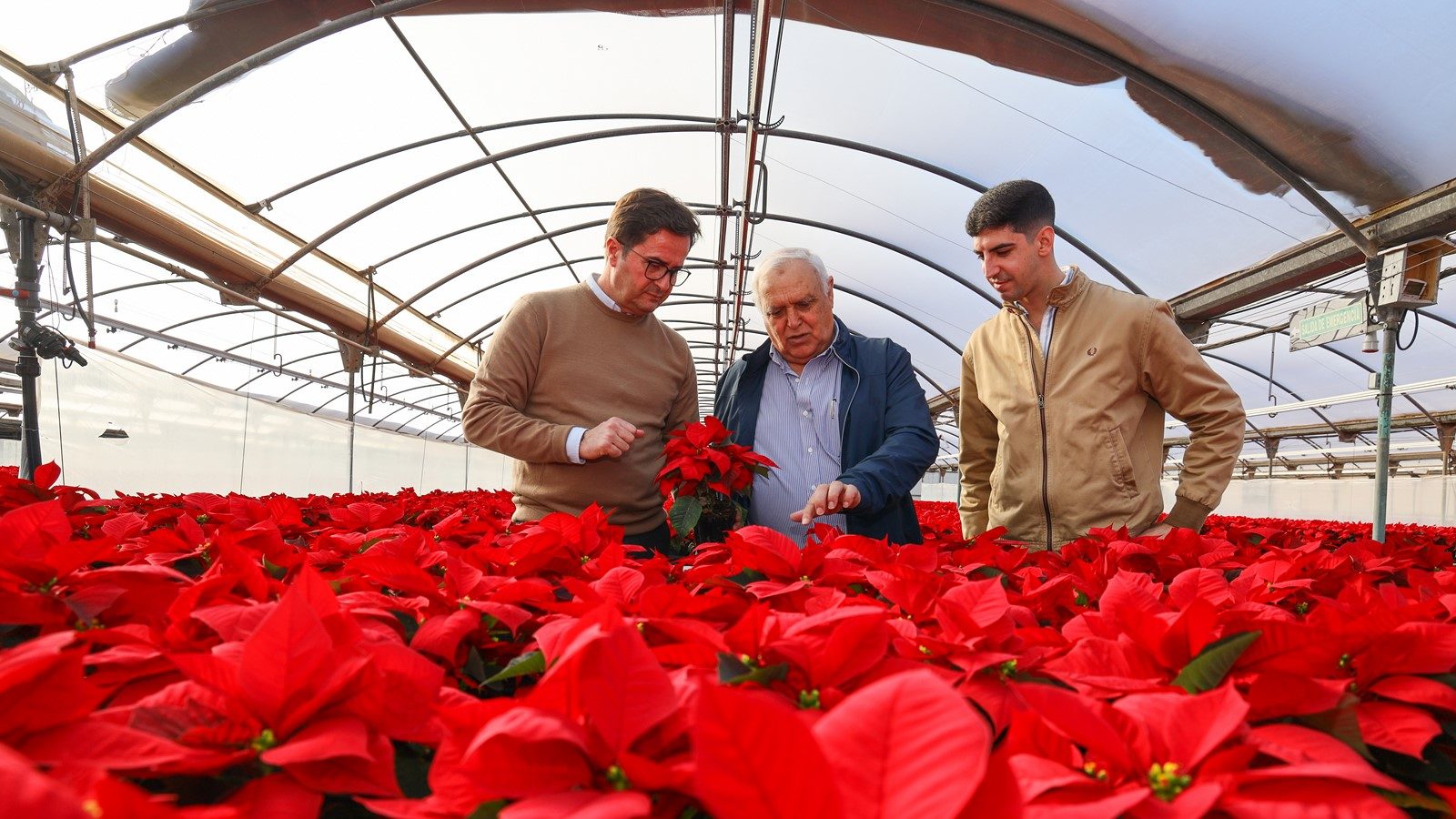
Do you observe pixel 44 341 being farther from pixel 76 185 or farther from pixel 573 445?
pixel 573 445

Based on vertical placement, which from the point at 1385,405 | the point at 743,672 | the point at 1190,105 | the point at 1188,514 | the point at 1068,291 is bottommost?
the point at 1188,514

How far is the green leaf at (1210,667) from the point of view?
26.5 inches

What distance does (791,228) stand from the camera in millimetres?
8844

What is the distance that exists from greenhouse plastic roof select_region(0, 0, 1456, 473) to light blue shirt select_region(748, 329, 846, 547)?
97.1 inches

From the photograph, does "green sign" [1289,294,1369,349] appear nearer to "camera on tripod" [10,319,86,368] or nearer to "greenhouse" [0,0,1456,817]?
"greenhouse" [0,0,1456,817]

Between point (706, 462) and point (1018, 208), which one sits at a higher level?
point (1018, 208)

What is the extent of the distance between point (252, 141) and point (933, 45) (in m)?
4.66

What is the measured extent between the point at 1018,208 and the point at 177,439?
7071 millimetres

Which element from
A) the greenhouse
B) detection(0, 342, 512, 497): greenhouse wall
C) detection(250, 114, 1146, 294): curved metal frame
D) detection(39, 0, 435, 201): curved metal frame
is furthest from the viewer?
detection(250, 114, 1146, 294): curved metal frame

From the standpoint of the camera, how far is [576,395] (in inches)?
99.5

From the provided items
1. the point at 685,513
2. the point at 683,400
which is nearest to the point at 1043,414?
the point at 683,400

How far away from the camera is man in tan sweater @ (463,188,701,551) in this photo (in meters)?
2.43

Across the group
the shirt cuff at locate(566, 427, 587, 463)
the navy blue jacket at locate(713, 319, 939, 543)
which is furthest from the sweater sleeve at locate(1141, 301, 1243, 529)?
the shirt cuff at locate(566, 427, 587, 463)

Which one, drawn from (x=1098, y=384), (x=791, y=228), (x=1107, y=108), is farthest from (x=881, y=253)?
(x=1098, y=384)
